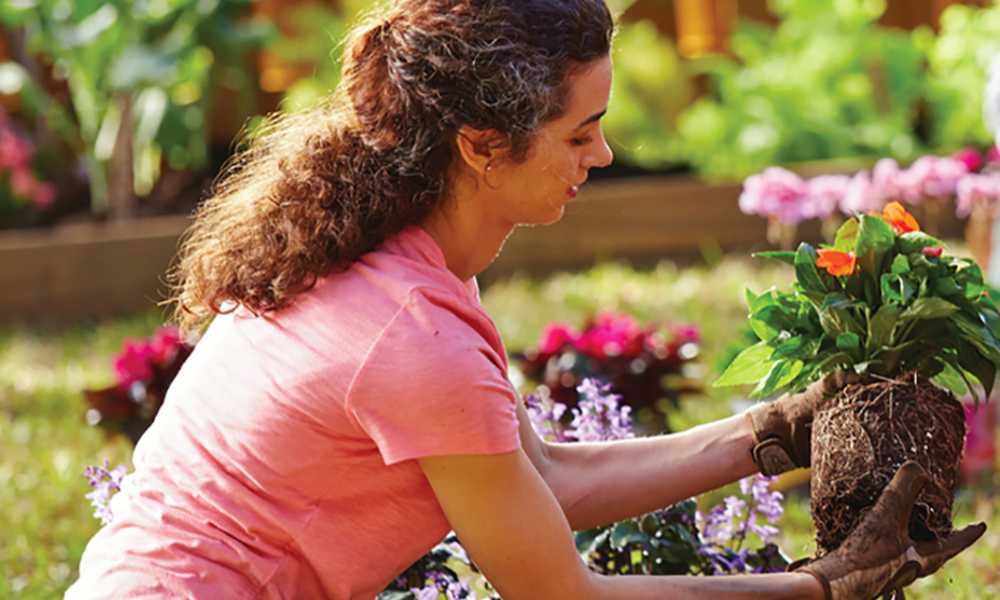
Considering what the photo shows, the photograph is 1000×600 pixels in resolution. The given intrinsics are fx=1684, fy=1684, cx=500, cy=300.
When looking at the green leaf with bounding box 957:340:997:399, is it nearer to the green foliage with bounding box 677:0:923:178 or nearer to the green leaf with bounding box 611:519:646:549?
the green leaf with bounding box 611:519:646:549

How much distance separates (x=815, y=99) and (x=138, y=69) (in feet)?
9.89

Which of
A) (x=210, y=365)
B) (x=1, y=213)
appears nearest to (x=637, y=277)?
(x=1, y=213)

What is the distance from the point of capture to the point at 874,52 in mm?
7602

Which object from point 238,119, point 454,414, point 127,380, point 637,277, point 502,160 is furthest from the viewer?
point 238,119

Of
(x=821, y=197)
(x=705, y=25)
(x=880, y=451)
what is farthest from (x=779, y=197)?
(x=705, y=25)

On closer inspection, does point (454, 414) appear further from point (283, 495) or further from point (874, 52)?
point (874, 52)

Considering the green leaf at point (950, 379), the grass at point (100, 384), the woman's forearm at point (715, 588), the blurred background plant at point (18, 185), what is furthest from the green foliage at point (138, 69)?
the woman's forearm at point (715, 588)

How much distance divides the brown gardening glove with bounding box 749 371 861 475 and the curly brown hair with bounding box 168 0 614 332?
0.54m

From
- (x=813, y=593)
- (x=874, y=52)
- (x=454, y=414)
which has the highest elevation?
(x=454, y=414)

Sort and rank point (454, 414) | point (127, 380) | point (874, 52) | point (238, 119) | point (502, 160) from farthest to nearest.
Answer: point (238, 119) < point (874, 52) < point (127, 380) < point (502, 160) < point (454, 414)

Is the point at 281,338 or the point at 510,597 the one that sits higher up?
the point at 281,338

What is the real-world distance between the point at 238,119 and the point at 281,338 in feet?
23.6

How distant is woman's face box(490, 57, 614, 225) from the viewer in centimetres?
201

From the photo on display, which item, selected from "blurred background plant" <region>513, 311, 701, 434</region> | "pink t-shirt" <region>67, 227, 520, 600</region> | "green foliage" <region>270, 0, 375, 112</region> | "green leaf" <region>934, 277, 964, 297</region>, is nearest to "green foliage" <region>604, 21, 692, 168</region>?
"green foliage" <region>270, 0, 375, 112</region>
